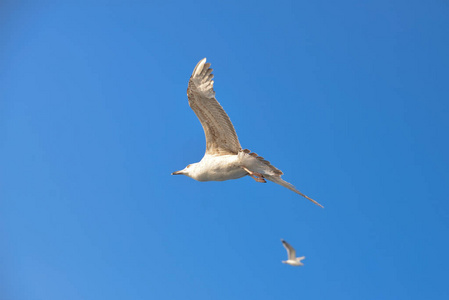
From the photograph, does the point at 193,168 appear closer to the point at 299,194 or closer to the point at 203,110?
the point at 203,110

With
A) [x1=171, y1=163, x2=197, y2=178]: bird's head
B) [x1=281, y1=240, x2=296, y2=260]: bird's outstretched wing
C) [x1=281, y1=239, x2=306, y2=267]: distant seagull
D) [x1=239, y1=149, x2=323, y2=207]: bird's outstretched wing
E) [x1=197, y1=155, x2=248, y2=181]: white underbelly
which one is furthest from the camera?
[x1=171, y1=163, x2=197, y2=178]: bird's head

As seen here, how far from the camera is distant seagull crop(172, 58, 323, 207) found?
12711 mm

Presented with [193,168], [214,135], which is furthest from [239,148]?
[193,168]

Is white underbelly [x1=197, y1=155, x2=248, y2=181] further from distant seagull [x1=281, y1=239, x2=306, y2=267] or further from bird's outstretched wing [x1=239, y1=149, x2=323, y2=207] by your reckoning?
distant seagull [x1=281, y1=239, x2=306, y2=267]

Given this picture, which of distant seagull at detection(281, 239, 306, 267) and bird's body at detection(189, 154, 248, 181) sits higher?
bird's body at detection(189, 154, 248, 181)

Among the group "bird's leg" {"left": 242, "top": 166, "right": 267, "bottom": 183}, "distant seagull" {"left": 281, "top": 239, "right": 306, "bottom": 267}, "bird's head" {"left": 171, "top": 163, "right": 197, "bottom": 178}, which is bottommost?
"distant seagull" {"left": 281, "top": 239, "right": 306, "bottom": 267}

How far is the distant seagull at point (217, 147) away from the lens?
41.7 feet

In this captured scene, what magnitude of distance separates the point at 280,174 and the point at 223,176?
184 cm

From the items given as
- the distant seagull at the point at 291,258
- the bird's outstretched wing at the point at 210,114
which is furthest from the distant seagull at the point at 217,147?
the distant seagull at the point at 291,258

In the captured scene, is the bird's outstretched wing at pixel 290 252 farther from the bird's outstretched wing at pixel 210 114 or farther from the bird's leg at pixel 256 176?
the bird's outstretched wing at pixel 210 114

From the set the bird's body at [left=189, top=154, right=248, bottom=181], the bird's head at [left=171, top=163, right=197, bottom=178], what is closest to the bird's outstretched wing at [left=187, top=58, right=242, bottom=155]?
the bird's body at [left=189, top=154, right=248, bottom=181]

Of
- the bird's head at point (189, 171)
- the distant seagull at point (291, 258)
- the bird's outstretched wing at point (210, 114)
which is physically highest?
the bird's outstretched wing at point (210, 114)

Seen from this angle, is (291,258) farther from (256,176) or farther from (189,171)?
(189,171)

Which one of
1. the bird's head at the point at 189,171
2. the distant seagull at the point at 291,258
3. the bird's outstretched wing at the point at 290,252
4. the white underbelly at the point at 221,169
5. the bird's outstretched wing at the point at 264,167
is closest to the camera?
the distant seagull at the point at 291,258
